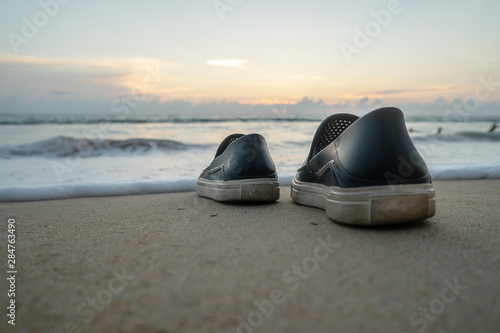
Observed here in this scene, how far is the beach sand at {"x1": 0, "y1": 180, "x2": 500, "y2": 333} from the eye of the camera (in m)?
0.85

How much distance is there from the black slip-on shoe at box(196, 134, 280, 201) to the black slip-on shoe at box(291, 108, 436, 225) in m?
0.59

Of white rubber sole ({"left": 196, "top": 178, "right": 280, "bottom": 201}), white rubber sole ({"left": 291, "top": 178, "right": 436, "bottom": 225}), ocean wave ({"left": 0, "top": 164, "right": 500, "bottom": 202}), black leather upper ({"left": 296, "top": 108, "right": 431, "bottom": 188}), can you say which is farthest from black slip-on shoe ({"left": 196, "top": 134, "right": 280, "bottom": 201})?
ocean wave ({"left": 0, "top": 164, "right": 500, "bottom": 202})

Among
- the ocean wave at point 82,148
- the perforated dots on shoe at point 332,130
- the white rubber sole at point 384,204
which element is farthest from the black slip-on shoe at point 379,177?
the ocean wave at point 82,148

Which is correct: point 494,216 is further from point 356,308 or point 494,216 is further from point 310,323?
point 310,323

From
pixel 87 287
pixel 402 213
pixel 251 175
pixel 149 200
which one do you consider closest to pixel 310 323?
pixel 87 287

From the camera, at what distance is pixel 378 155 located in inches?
63.2

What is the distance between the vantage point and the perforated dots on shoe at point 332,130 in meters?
2.28

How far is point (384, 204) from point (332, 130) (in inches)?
34.1

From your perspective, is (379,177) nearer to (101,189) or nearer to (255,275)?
(255,275)

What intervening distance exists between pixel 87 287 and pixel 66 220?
1.06 m

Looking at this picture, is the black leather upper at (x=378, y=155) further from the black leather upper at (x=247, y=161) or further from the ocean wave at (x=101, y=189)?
the ocean wave at (x=101, y=189)

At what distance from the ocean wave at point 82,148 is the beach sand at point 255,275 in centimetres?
444

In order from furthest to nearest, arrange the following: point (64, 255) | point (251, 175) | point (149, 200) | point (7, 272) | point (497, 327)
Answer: point (149, 200) → point (251, 175) → point (64, 255) → point (7, 272) → point (497, 327)

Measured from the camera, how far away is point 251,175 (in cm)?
227
